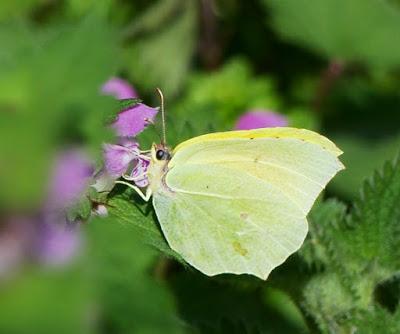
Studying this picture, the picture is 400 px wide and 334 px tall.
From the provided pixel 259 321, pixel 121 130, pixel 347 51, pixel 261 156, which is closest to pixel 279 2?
pixel 347 51

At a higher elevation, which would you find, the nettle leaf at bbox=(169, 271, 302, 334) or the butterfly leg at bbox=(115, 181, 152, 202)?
the butterfly leg at bbox=(115, 181, 152, 202)

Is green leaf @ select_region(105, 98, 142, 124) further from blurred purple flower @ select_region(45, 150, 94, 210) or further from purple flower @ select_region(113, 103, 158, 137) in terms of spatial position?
blurred purple flower @ select_region(45, 150, 94, 210)

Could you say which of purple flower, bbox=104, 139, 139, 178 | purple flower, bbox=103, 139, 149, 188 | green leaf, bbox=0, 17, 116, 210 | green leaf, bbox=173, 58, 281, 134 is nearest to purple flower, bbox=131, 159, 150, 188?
purple flower, bbox=103, 139, 149, 188

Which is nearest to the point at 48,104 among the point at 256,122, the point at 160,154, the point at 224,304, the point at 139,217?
the point at 139,217

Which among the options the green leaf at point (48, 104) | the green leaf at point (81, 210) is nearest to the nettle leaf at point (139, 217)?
the green leaf at point (81, 210)

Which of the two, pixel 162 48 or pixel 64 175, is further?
pixel 162 48

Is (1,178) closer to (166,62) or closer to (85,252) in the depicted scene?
(85,252)

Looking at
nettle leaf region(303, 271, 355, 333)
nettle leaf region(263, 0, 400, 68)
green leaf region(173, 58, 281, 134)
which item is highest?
nettle leaf region(303, 271, 355, 333)

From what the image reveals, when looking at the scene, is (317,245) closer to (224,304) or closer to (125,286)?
(224,304)
